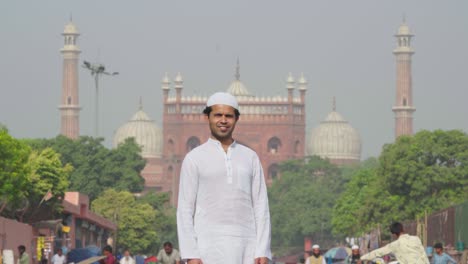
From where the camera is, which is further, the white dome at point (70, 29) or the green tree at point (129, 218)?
the white dome at point (70, 29)

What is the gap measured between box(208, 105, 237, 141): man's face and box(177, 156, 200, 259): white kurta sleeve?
0.24 meters

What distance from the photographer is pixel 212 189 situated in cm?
972

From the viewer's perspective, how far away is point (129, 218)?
3226 inches

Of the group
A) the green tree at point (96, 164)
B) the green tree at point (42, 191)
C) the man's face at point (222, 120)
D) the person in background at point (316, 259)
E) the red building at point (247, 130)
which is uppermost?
the red building at point (247, 130)

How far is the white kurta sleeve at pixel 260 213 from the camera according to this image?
9648mm

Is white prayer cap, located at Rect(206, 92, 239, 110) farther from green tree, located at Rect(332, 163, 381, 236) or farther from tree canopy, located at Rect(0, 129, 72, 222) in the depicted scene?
green tree, located at Rect(332, 163, 381, 236)

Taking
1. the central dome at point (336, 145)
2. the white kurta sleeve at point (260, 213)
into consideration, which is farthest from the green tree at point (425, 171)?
the central dome at point (336, 145)

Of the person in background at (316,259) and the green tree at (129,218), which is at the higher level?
the green tree at (129,218)

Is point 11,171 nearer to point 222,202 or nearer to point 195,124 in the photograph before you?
point 222,202

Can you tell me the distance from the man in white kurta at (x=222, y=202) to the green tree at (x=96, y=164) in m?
80.9

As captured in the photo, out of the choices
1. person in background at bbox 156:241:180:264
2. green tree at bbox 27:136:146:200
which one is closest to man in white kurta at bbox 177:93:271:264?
person in background at bbox 156:241:180:264

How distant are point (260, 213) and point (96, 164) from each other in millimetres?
83725

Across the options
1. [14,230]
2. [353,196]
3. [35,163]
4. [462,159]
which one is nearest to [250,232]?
[14,230]

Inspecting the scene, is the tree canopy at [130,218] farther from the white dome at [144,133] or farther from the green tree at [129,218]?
the white dome at [144,133]
